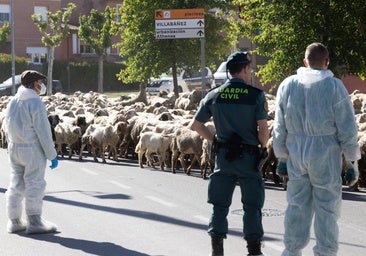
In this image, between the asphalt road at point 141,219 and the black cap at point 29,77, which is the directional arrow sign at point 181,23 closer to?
the asphalt road at point 141,219

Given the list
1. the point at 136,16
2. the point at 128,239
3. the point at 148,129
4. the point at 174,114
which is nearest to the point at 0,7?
the point at 136,16

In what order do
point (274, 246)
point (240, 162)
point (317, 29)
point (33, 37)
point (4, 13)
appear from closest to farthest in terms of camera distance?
point (240, 162)
point (274, 246)
point (317, 29)
point (4, 13)
point (33, 37)

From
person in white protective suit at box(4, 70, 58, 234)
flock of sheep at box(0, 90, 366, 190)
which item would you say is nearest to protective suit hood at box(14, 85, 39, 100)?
person in white protective suit at box(4, 70, 58, 234)

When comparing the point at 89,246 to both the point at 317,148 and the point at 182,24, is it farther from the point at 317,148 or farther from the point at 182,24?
the point at 182,24

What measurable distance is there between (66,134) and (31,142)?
11353 millimetres

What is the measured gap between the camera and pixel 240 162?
25.5 ft

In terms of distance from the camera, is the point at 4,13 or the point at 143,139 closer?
the point at 143,139

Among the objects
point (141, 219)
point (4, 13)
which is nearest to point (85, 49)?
point (4, 13)

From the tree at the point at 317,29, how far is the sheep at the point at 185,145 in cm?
358

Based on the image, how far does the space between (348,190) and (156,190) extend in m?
3.18

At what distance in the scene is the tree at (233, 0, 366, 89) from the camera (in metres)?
19.2

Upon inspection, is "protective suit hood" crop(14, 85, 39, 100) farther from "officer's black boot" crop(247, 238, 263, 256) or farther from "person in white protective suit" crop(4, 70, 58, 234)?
"officer's black boot" crop(247, 238, 263, 256)

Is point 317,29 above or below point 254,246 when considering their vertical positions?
above

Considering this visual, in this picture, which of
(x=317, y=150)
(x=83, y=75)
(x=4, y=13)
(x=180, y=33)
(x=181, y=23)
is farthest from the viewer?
(x=4, y=13)
